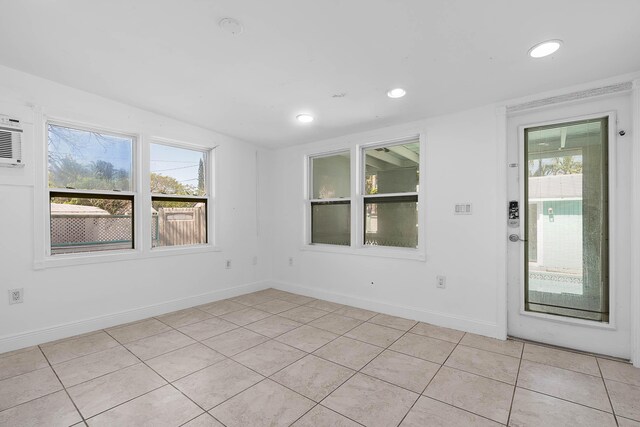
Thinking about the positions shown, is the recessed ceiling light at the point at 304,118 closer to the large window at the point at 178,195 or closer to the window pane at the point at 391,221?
the window pane at the point at 391,221

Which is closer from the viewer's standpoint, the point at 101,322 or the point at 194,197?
the point at 101,322

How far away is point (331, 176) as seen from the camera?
4.48 metres

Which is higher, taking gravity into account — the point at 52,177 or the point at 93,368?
the point at 52,177

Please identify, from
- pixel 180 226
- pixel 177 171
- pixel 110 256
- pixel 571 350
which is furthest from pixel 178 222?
pixel 571 350

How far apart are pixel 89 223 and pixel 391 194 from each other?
3.45 meters

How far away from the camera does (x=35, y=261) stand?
271cm

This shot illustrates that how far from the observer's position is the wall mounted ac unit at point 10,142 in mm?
2529

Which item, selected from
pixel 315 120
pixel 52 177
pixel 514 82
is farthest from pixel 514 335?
pixel 52 177

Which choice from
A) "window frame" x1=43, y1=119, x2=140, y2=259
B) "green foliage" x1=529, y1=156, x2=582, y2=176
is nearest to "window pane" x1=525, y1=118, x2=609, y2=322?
"green foliage" x1=529, y1=156, x2=582, y2=176

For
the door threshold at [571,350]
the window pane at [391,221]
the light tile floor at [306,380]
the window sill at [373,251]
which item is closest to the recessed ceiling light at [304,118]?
the window pane at [391,221]

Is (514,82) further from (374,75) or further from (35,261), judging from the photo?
(35,261)

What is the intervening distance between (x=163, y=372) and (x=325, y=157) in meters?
3.35

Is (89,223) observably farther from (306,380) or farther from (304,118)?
(306,380)

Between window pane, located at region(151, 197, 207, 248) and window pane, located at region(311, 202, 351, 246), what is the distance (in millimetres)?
1626
